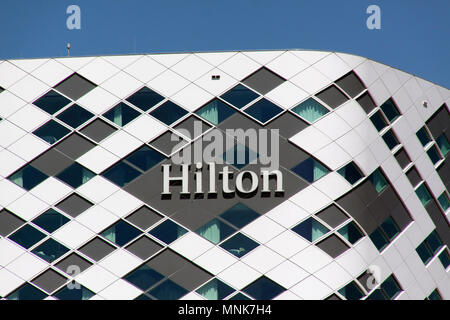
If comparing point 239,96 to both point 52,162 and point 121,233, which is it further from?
point 52,162

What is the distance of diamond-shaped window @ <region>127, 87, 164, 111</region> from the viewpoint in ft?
161

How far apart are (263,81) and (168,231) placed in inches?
357

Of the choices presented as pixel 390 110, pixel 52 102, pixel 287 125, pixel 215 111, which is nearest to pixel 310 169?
pixel 287 125

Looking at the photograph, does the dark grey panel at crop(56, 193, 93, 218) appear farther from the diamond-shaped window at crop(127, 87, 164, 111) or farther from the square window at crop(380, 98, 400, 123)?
the square window at crop(380, 98, 400, 123)

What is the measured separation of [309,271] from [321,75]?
33.1 ft

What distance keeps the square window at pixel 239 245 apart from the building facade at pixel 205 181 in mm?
55

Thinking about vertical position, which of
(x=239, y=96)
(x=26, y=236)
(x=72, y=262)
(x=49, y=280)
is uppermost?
(x=239, y=96)

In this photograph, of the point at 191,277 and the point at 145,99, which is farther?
Result: the point at 145,99

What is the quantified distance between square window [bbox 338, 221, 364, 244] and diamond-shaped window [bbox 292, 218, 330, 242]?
86 cm

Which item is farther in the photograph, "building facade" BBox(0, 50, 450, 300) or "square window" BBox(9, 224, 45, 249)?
"square window" BBox(9, 224, 45, 249)

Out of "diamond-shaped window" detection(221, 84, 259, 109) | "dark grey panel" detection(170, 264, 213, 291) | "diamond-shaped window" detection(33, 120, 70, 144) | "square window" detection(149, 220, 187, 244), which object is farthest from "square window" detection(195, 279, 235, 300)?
"diamond-shaped window" detection(33, 120, 70, 144)

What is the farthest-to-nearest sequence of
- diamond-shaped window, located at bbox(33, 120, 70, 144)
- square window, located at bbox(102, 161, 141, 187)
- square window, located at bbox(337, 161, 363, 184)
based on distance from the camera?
diamond-shaped window, located at bbox(33, 120, 70, 144) < square window, located at bbox(102, 161, 141, 187) < square window, located at bbox(337, 161, 363, 184)

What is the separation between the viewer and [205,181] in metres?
48.0

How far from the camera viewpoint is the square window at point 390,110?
50438 millimetres
